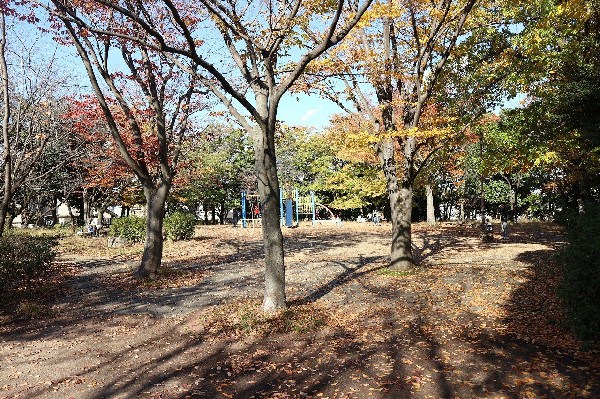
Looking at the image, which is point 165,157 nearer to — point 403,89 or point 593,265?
point 403,89

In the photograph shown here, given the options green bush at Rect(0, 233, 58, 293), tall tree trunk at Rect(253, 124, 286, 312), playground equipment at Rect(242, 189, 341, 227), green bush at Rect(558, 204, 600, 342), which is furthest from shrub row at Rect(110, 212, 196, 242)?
green bush at Rect(558, 204, 600, 342)

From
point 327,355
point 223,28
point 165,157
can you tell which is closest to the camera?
point 327,355

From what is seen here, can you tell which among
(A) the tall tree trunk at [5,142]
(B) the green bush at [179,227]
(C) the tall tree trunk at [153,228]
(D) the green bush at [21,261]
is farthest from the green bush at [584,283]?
(B) the green bush at [179,227]

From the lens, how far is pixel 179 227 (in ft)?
61.2

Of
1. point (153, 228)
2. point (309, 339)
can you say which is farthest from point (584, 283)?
point (153, 228)

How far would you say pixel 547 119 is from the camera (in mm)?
10891

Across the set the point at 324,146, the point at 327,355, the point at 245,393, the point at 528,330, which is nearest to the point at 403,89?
the point at 528,330

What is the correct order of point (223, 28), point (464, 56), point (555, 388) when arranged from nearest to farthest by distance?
point (555, 388), point (223, 28), point (464, 56)

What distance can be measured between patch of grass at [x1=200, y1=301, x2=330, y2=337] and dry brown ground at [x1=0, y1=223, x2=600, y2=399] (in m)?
0.03

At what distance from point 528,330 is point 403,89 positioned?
6.98 m

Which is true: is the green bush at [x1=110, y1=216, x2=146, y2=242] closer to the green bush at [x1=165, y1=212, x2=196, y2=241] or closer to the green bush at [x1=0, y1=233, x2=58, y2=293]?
the green bush at [x1=165, y1=212, x2=196, y2=241]

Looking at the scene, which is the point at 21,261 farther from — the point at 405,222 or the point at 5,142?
the point at 405,222

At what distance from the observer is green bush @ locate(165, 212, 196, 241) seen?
1844cm

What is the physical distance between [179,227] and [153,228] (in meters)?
A: 8.36
